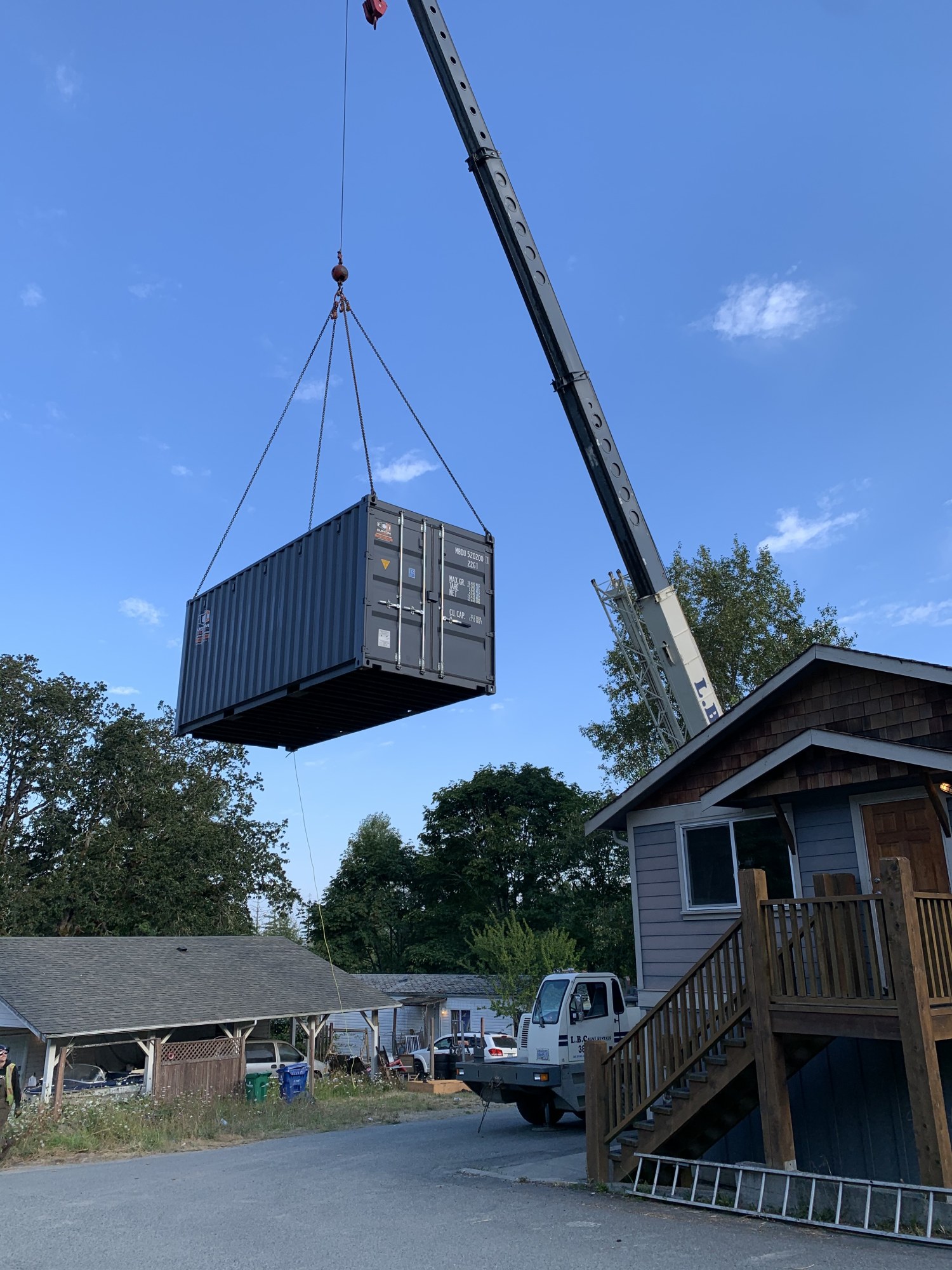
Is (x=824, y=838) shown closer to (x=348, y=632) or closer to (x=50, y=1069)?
(x=348, y=632)

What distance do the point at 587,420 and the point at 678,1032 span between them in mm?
8928

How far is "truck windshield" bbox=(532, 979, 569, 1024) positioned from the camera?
1438cm

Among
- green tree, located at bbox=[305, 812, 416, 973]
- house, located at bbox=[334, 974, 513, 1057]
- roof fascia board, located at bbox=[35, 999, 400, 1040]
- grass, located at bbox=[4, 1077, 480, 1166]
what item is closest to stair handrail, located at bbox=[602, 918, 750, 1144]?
grass, located at bbox=[4, 1077, 480, 1166]

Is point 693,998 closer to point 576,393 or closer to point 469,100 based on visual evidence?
point 576,393

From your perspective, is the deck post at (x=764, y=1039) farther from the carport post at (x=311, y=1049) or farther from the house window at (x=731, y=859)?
the carport post at (x=311, y=1049)

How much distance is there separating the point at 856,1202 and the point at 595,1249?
238 centimetres

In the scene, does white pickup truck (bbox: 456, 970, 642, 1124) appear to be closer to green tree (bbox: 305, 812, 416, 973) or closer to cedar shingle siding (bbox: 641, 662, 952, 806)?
cedar shingle siding (bbox: 641, 662, 952, 806)

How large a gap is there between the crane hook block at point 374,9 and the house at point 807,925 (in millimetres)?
12803

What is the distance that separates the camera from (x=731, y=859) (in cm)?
1134

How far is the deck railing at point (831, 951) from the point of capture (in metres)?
7.93

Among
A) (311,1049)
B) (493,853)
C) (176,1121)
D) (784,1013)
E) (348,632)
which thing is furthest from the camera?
(493,853)

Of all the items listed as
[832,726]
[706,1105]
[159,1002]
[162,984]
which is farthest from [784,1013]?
[162,984]

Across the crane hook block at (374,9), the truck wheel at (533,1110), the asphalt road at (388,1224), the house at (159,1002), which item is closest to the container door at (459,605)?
the asphalt road at (388,1224)

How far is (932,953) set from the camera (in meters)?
7.92
